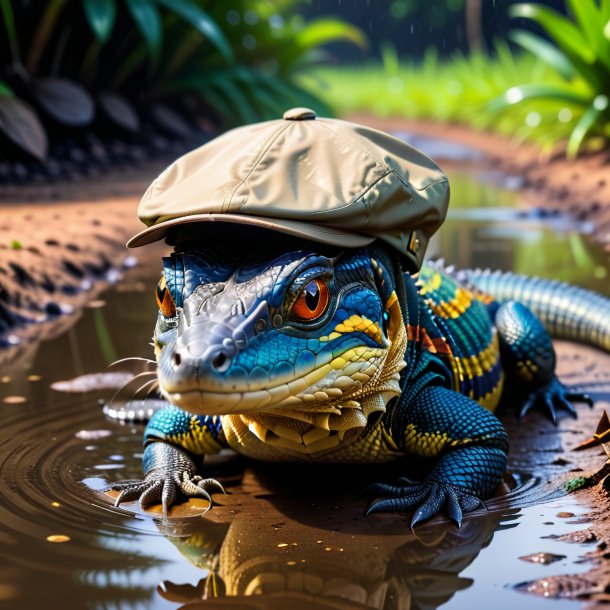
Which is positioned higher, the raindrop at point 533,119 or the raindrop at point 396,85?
the raindrop at point 396,85

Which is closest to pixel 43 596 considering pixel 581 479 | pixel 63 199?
pixel 581 479

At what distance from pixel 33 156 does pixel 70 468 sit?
5815 mm

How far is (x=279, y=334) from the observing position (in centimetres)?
294

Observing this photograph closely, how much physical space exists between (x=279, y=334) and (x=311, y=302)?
0.16 m

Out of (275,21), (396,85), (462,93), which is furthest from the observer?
(396,85)

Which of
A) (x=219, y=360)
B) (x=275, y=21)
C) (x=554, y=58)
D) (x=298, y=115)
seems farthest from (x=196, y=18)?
(x=219, y=360)

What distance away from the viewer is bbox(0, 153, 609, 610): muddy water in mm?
2686

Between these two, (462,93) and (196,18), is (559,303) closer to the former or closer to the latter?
(196,18)

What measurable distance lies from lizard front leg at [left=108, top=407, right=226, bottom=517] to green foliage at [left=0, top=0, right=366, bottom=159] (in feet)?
18.0

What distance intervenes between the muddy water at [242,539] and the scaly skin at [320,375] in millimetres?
129

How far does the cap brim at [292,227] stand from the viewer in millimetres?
3010

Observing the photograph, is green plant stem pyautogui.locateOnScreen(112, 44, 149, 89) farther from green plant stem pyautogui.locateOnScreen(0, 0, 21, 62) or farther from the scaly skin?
the scaly skin

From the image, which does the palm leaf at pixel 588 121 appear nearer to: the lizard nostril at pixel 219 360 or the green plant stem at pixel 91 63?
the green plant stem at pixel 91 63

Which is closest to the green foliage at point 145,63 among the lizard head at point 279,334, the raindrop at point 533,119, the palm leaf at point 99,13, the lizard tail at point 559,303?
the palm leaf at point 99,13
